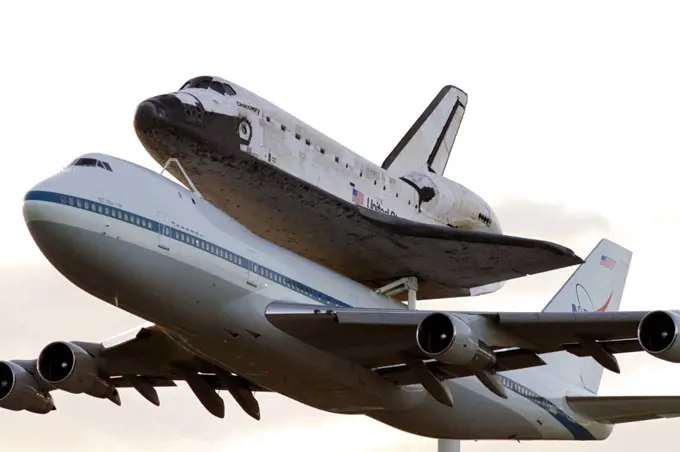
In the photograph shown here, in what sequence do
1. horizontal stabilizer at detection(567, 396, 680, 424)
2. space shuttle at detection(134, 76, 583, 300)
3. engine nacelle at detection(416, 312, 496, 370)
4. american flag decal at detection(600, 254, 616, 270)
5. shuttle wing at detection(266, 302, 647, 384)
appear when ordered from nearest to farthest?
engine nacelle at detection(416, 312, 496, 370) → shuttle wing at detection(266, 302, 647, 384) → space shuttle at detection(134, 76, 583, 300) → horizontal stabilizer at detection(567, 396, 680, 424) → american flag decal at detection(600, 254, 616, 270)

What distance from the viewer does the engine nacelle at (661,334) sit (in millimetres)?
29734

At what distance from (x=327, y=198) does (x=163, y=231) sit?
7.59 metres

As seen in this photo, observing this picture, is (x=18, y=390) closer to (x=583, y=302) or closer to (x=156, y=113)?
(x=156, y=113)

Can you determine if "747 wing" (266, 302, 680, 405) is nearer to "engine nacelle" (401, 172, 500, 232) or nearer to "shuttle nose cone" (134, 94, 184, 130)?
"shuttle nose cone" (134, 94, 184, 130)

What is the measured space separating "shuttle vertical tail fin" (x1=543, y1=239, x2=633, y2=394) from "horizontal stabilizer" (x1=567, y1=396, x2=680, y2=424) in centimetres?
194

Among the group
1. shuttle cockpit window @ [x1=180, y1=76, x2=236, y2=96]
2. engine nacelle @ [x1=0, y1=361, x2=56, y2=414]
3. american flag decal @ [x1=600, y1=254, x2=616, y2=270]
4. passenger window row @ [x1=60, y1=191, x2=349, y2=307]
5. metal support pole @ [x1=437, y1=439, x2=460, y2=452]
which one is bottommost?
metal support pole @ [x1=437, y1=439, x2=460, y2=452]

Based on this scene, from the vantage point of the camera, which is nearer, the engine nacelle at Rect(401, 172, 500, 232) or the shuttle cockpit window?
the shuttle cockpit window

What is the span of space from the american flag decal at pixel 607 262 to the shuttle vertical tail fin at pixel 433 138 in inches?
277

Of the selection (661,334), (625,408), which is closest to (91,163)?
(661,334)

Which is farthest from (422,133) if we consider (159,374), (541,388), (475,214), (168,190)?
(168,190)

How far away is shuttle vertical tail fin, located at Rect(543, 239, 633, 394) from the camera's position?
41.9 m

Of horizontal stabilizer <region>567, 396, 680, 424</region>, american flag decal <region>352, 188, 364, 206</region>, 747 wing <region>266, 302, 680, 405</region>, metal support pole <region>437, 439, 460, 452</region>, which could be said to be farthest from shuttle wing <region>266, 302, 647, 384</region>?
metal support pole <region>437, 439, 460, 452</region>

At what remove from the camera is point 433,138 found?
47875mm

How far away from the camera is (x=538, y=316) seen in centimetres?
3148
